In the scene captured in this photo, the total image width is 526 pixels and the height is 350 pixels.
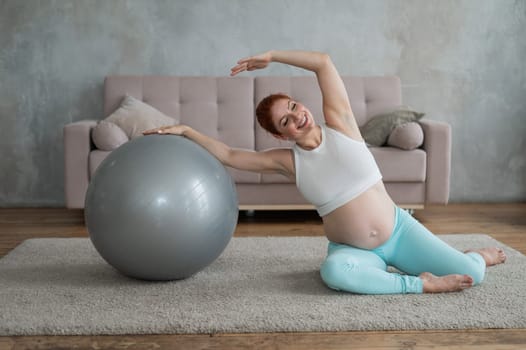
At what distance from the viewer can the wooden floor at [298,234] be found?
1.95 m

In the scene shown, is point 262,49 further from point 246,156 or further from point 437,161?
point 246,156

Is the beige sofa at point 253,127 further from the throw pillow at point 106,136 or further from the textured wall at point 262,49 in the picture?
the textured wall at point 262,49

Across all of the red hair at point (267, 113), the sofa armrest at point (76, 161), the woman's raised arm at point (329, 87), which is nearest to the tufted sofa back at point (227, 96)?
the sofa armrest at point (76, 161)

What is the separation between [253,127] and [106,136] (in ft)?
3.32

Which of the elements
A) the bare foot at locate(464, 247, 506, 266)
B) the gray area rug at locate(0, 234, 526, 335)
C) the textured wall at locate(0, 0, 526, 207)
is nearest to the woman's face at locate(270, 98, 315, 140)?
the gray area rug at locate(0, 234, 526, 335)

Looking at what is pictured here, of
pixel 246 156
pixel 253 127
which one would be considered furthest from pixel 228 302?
pixel 253 127

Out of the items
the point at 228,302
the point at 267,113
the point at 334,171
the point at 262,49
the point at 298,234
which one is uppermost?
the point at 262,49

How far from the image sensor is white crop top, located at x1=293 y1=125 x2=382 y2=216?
7.90ft

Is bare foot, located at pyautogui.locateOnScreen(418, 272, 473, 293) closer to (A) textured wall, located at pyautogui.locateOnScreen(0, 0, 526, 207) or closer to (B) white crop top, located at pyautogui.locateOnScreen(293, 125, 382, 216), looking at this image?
(B) white crop top, located at pyautogui.locateOnScreen(293, 125, 382, 216)

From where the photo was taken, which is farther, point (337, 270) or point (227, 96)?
point (227, 96)

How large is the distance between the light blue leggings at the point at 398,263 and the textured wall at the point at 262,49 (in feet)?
8.13

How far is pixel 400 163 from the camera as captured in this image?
13.0 feet

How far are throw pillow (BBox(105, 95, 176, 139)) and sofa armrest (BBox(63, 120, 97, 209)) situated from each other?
0.23 metres

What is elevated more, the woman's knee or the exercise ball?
the exercise ball
